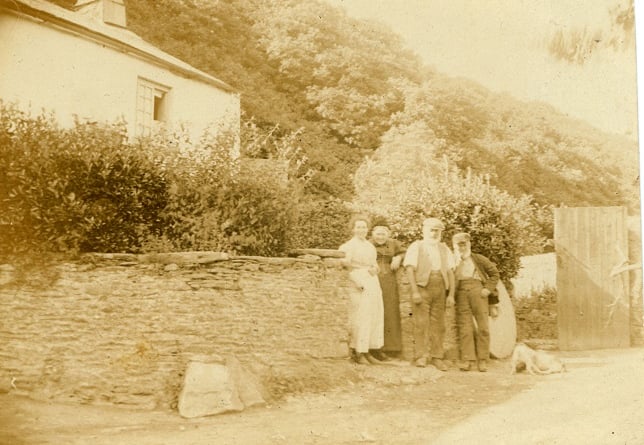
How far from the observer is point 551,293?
4.56 metres

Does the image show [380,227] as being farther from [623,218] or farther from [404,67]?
[623,218]

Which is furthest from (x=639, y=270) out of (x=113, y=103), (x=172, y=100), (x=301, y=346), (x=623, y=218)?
(x=113, y=103)

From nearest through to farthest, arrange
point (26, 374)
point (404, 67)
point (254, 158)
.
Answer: point (26, 374)
point (254, 158)
point (404, 67)

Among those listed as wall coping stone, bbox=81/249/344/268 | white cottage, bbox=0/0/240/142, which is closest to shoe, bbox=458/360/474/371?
wall coping stone, bbox=81/249/344/268

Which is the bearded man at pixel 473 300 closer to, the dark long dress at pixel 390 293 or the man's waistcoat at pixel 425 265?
the man's waistcoat at pixel 425 265

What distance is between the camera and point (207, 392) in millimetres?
3498

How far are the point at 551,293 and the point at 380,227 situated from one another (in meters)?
1.48

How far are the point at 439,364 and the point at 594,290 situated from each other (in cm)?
143

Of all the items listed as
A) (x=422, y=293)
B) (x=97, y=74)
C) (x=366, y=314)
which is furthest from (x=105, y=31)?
(x=422, y=293)

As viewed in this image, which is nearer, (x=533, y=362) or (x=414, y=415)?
(x=414, y=415)

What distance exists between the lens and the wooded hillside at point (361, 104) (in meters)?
3.96

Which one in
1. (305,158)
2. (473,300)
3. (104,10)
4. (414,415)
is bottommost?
(414,415)

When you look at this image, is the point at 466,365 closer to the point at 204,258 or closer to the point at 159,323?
the point at 204,258

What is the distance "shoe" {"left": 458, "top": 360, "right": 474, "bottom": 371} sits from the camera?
13.8ft
